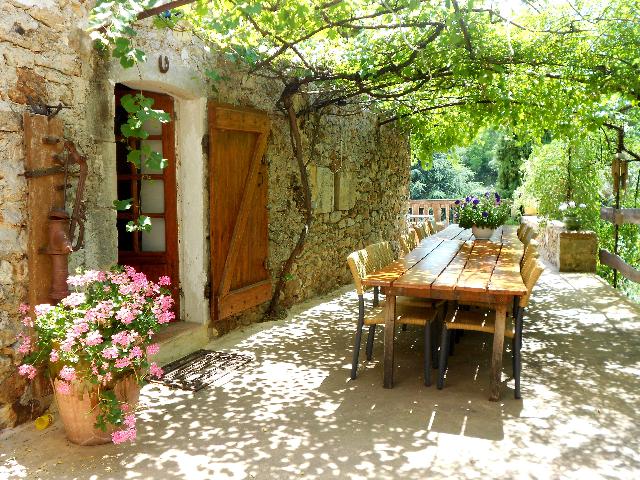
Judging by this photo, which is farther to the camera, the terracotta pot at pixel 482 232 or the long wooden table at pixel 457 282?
the terracotta pot at pixel 482 232

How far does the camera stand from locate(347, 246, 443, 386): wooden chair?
11.5ft

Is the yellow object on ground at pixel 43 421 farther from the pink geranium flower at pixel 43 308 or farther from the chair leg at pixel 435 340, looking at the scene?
the chair leg at pixel 435 340

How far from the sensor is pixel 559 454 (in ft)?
8.57

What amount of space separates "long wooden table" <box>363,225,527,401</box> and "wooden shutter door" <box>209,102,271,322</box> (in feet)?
4.44

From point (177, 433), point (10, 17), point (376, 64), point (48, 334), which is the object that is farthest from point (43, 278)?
point (376, 64)

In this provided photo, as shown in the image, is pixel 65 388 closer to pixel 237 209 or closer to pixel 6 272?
pixel 6 272

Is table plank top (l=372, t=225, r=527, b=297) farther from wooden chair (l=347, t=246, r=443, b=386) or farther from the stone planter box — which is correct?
the stone planter box

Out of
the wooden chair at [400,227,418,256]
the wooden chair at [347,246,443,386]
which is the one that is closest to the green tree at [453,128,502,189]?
the wooden chair at [400,227,418,256]

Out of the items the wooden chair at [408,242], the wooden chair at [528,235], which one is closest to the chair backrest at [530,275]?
the wooden chair at [408,242]

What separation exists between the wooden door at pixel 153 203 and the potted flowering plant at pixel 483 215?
2865mm

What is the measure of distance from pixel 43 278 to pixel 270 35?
235cm

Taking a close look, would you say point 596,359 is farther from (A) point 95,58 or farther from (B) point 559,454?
(A) point 95,58

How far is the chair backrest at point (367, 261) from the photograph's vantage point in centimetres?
346

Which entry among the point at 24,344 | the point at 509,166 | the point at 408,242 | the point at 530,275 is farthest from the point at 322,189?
the point at 509,166
